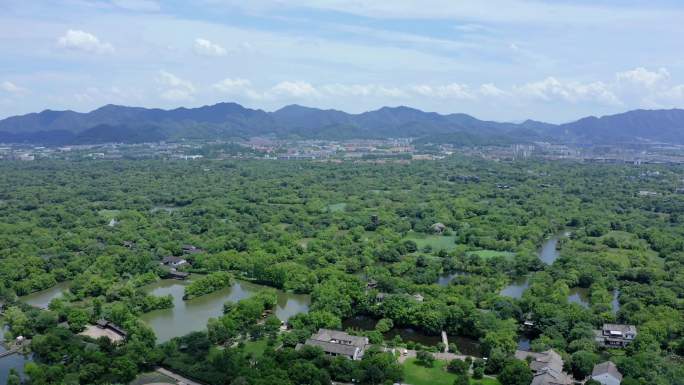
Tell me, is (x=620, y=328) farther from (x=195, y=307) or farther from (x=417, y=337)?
(x=195, y=307)

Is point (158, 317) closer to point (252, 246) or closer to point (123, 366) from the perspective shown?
point (123, 366)

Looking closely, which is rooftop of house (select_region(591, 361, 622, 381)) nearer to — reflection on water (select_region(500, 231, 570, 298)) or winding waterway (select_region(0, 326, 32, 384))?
reflection on water (select_region(500, 231, 570, 298))

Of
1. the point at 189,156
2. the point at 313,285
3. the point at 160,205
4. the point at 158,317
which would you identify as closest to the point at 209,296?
the point at 158,317

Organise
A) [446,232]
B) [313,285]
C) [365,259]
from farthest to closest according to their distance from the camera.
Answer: [446,232] < [365,259] < [313,285]

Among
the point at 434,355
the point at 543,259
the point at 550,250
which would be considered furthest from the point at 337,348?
the point at 550,250

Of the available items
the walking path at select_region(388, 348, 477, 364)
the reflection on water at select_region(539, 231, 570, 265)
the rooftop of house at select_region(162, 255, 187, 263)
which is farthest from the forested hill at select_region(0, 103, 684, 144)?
the walking path at select_region(388, 348, 477, 364)

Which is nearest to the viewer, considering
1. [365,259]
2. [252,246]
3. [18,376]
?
[18,376]
